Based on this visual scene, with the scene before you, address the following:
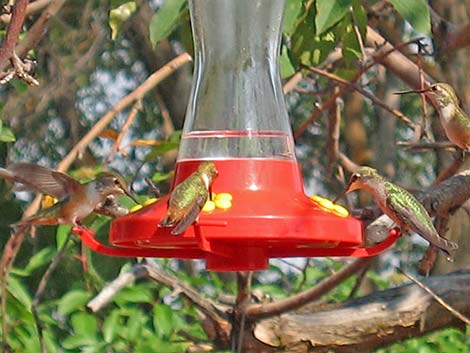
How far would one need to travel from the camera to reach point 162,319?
3.70 meters

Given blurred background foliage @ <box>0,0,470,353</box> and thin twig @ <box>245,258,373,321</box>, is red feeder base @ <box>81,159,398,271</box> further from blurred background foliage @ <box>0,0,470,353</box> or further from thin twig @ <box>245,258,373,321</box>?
thin twig @ <box>245,258,373,321</box>

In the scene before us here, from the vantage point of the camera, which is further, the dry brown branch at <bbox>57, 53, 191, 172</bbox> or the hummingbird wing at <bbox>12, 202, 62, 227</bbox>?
the dry brown branch at <bbox>57, 53, 191, 172</bbox>

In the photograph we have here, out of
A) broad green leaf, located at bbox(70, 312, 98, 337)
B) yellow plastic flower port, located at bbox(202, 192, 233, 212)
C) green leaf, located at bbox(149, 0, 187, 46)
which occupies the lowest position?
broad green leaf, located at bbox(70, 312, 98, 337)

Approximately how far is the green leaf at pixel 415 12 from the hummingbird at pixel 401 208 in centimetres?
48

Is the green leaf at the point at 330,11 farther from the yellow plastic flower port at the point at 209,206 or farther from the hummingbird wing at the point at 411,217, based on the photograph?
the yellow plastic flower port at the point at 209,206

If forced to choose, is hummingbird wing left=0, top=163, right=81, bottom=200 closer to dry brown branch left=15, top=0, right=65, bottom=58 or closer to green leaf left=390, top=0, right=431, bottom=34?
dry brown branch left=15, top=0, right=65, bottom=58

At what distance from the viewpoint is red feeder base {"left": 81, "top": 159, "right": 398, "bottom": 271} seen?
86.1 inches

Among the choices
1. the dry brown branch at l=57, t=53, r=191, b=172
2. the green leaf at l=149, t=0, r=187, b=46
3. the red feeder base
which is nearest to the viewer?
the red feeder base

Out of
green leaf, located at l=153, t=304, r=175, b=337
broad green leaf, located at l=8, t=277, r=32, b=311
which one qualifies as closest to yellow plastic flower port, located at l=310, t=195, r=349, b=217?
green leaf, located at l=153, t=304, r=175, b=337

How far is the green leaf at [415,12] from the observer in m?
2.88

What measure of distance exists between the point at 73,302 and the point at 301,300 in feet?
2.32

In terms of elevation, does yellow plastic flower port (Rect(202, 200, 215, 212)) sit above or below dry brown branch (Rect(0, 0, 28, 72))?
below

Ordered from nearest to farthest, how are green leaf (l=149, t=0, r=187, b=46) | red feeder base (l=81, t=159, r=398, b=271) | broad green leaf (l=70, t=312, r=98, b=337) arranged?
red feeder base (l=81, t=159, r=398, b=271) < green leaf (l=149, t=0, r=187, b=46) < broad green leaf (l=70, t=312, r=98, b=337)

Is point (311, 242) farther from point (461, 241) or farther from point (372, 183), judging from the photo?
point (461, 241)
